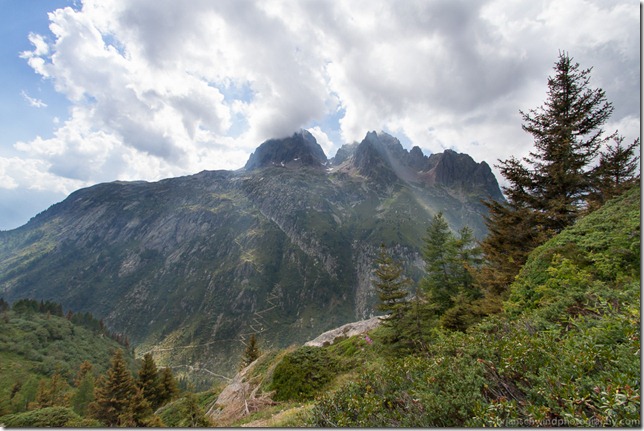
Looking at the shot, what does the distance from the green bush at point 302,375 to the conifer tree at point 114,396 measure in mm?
29386

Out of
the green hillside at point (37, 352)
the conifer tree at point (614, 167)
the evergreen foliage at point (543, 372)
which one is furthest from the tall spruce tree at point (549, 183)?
the green hillside at point (37, 352)

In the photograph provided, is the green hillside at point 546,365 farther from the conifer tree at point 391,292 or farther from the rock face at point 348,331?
the rock face at point 348,331

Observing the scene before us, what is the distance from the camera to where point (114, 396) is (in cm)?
3203

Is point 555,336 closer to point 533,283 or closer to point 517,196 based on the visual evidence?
point 533,283

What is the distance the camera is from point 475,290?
20953 mm

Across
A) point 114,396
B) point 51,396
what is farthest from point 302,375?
point 51,396

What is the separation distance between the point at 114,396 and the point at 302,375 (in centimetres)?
3326

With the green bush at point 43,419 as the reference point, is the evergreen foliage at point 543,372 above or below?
above

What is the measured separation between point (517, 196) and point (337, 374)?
15.3 metres

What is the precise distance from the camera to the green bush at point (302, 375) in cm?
1318

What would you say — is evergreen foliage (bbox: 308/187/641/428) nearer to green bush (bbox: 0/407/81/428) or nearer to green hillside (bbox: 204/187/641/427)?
green hillside (bbox: 204/187/641/427)

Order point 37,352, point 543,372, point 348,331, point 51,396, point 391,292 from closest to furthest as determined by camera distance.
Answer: point 543,372 → point 391,292 → point 348,331 → point 51,396 → point 37,352

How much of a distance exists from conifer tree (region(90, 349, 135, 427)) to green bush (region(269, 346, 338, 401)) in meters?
29.4

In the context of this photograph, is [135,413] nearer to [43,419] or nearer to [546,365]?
[43,419]
